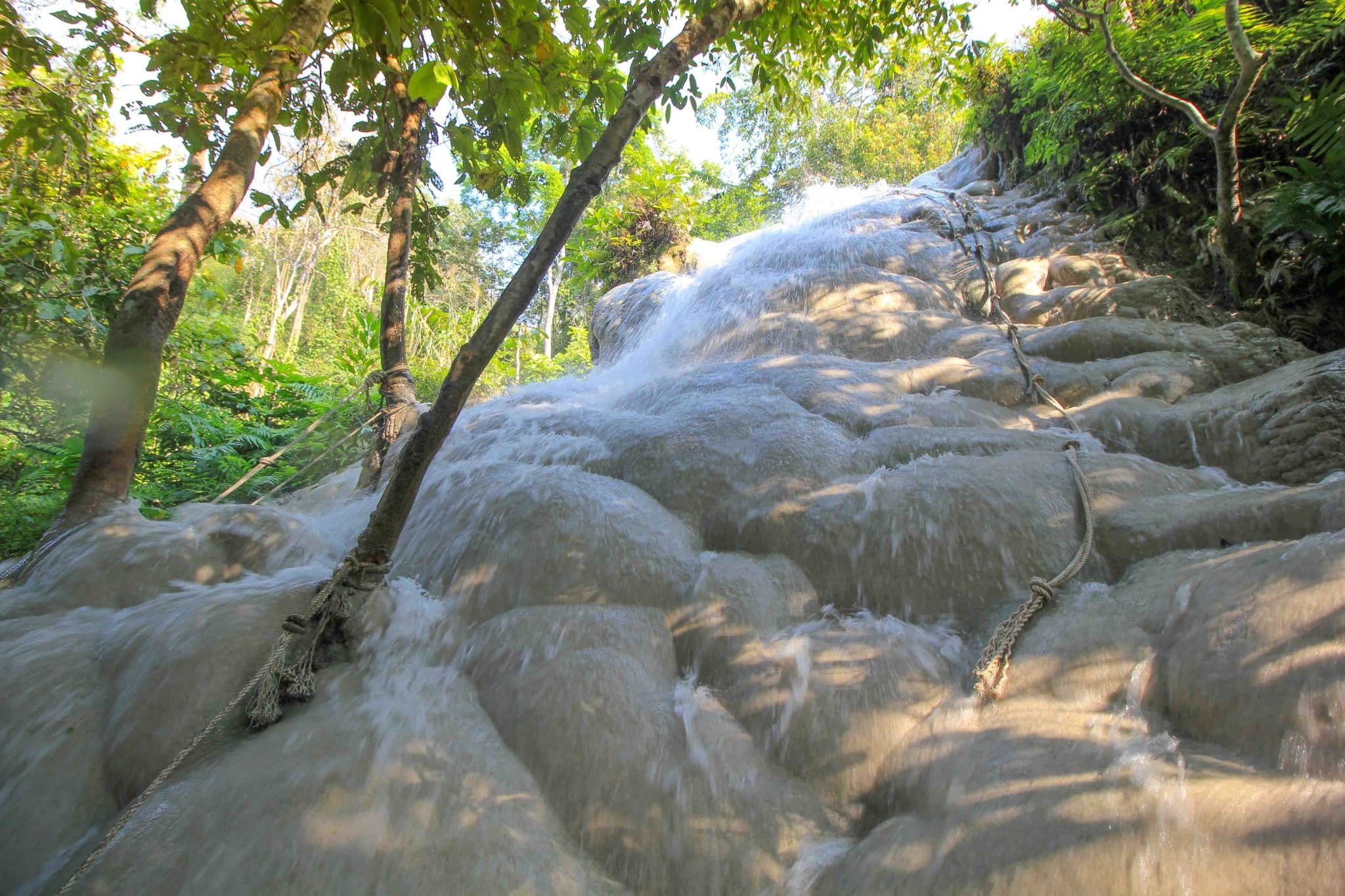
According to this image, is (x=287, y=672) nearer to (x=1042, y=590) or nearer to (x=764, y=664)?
(x=764, y=664)

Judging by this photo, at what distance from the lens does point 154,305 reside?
278cm

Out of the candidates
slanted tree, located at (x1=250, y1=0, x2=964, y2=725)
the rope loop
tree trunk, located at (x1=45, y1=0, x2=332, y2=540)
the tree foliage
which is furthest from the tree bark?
the tree foliage

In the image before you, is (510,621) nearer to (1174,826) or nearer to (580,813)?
(580,813)

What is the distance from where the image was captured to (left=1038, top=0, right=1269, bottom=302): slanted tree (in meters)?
3.34

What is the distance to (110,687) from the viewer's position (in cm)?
209

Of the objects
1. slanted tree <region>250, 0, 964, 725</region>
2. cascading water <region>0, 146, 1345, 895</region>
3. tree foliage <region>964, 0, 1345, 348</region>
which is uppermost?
tree foliage <region>964, 0, 1345, 348</region>

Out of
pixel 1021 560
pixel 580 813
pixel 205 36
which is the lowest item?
pixel 580 813

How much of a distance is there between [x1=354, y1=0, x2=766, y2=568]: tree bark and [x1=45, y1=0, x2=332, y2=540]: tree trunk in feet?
4.48

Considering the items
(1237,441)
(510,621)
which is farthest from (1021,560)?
(510,621)

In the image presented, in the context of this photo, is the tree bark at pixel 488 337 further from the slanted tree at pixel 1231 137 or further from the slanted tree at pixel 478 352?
the slanted tree at pixel 1231 137

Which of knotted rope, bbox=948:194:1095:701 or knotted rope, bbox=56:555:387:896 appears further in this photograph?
knotted rope, bbox=948:194:1095:701

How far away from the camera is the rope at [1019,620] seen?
6.34 ft

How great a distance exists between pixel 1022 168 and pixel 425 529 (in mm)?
8488

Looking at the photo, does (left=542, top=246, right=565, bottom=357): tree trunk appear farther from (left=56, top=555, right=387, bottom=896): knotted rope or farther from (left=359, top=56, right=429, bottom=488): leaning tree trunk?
(left=56, top=555, right=387, bottom=896): knotted rope
